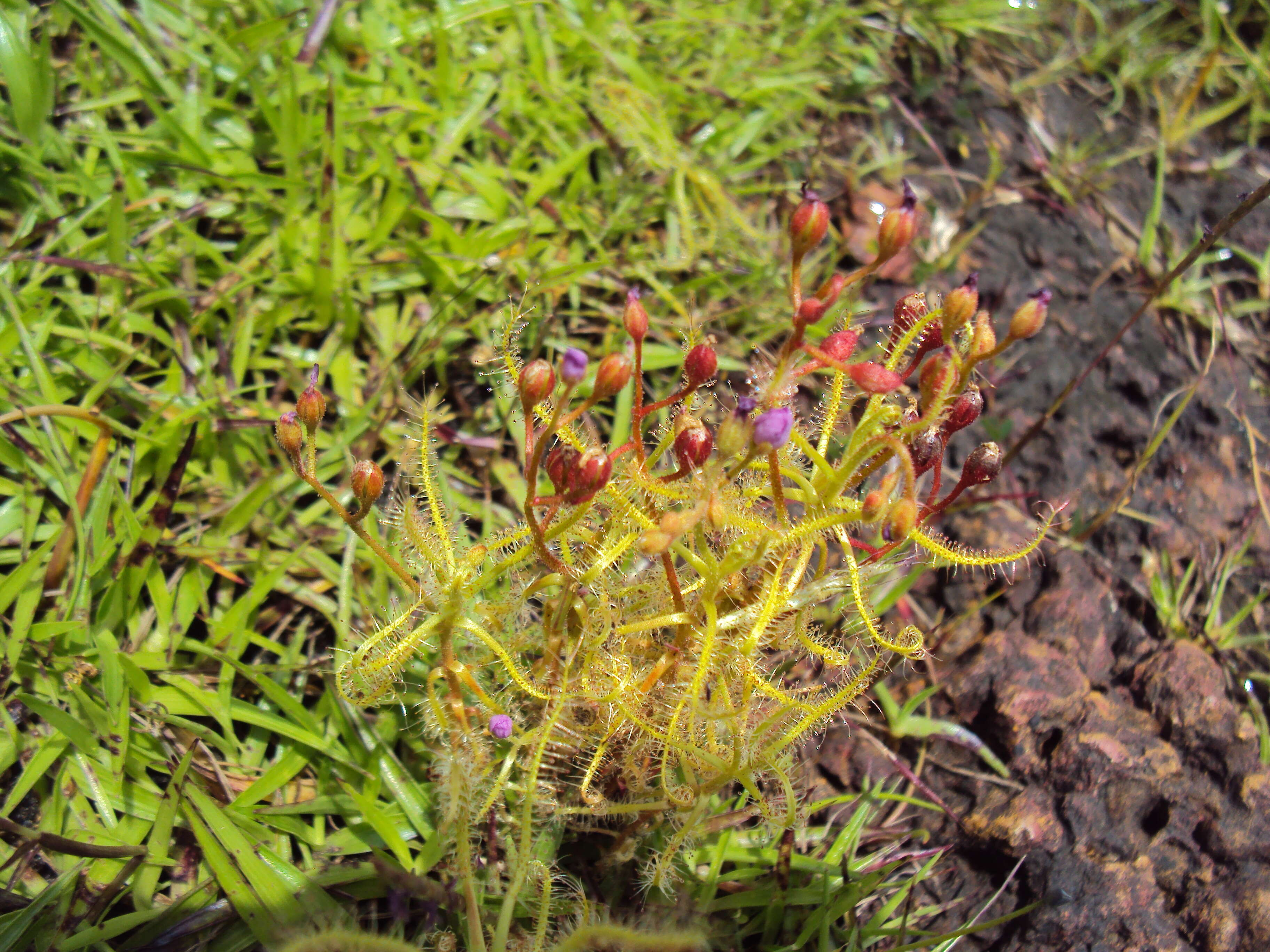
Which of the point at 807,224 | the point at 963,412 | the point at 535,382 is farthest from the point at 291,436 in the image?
the point at 963,412

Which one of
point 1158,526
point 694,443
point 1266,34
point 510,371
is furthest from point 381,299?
point 1266,34

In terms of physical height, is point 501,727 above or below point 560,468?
below

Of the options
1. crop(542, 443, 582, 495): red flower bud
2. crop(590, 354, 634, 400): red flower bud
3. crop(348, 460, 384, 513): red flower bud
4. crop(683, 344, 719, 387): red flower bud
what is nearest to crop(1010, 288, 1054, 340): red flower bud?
crop(683, 344, 719, 387): red flower bud

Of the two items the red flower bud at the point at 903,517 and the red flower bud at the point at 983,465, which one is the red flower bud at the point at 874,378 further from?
the red flower bud at the point at 983,465

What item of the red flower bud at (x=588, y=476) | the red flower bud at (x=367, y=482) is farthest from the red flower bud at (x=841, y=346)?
the red flower bud at (x=367, y=482)

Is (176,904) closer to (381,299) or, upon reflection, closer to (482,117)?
(381,299)

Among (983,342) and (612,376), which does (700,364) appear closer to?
(612,376)
